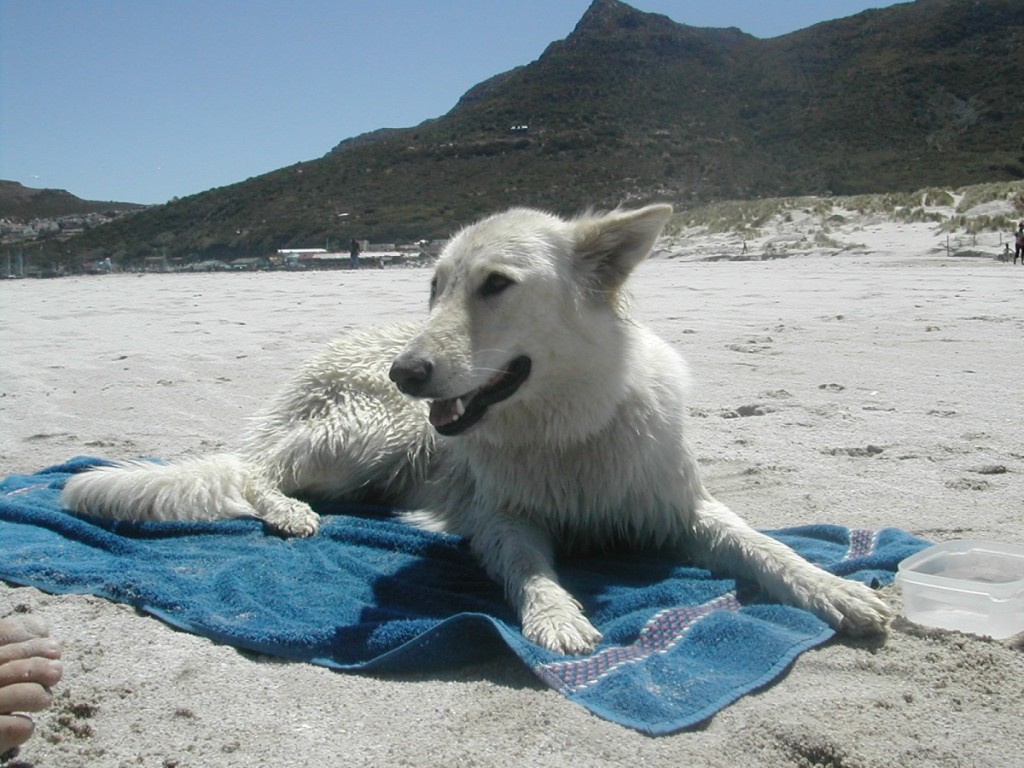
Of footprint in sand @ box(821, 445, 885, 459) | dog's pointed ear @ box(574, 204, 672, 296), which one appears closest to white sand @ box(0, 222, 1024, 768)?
footprint in sand @ box(821, 445, 885, 459)

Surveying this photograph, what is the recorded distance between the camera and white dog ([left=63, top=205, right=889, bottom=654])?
307 cm

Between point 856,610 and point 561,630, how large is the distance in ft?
3.00

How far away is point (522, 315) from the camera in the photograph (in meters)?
3.37

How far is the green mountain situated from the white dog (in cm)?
4470

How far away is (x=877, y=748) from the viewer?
2.06m

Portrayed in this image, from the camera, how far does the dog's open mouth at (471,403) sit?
3.23 m

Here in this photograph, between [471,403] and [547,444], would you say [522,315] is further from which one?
[547,444]

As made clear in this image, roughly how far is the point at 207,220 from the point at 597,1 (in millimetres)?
54479

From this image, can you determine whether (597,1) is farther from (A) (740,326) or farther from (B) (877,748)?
(B) (877,748)

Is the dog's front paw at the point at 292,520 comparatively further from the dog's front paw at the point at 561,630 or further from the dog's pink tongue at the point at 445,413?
the dog's front paw at the point at 561,630

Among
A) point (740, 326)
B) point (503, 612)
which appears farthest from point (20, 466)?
point (740, 326)

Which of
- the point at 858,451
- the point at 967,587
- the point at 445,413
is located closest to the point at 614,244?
the point at 445,413

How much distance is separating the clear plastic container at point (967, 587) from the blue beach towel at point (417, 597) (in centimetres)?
23

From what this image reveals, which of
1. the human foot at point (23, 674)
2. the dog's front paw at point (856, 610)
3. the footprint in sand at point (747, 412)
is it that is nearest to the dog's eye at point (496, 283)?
the dog's front paw at point (856, 610)
